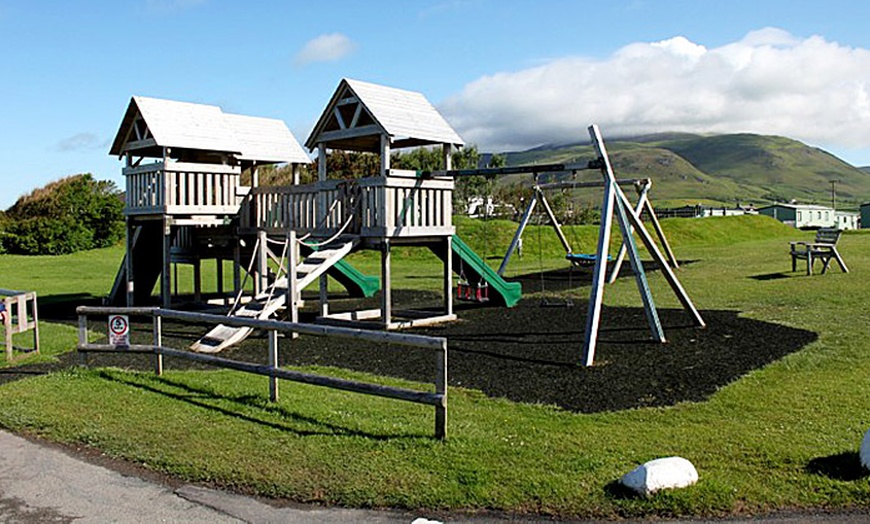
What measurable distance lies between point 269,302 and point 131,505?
28.0 feet

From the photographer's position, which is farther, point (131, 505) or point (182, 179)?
point (182, 179)

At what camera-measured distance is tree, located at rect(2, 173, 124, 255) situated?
145 feet

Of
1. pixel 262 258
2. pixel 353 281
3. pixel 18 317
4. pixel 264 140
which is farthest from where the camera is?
pixel 353 281

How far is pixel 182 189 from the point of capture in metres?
19.0

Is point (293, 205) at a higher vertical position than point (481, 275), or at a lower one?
higher

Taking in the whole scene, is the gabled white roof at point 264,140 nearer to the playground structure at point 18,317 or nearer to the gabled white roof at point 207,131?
the gabled white roof at point 207,131

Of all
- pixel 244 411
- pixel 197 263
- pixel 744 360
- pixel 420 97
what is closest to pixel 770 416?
pixel 744 360

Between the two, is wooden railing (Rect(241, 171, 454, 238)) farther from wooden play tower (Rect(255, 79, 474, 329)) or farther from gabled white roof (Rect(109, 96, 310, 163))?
gabled white roof (Rect(109, 96, 310, 163))

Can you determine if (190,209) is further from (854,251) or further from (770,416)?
(854,251)

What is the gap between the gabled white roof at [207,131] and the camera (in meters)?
19.0

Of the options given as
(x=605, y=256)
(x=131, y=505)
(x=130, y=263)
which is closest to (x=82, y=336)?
(x=131, y=505)

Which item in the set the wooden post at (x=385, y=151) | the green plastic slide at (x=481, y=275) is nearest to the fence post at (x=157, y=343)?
the wooden post at (x=385, y=151)

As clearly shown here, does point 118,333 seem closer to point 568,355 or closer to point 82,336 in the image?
point 82,336

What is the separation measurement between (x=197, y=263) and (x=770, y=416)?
16.4 m
